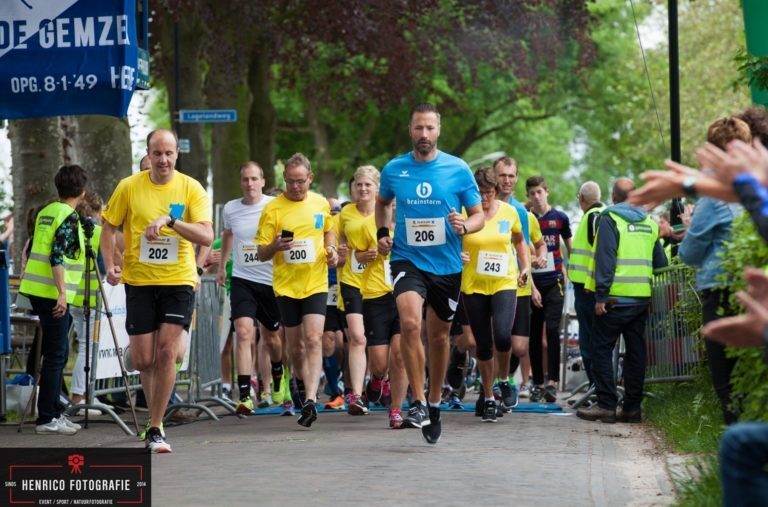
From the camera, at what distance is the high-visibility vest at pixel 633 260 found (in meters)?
12.3

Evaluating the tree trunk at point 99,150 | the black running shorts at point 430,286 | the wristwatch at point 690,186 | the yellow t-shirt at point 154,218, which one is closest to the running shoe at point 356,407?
the black running shorts at point 430,286

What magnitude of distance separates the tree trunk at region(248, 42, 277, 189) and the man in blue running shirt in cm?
1720

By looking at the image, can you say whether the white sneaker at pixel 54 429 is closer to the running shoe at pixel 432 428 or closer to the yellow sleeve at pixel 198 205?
the yellow sleeve at pixel 198 205

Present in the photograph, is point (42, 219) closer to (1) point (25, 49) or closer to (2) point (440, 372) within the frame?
(1) point (25, 49)

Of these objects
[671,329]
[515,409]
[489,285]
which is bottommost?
[515,409]

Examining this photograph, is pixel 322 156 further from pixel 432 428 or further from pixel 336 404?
pixel 432 428

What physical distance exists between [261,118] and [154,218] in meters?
18.2

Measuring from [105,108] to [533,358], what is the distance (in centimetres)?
661

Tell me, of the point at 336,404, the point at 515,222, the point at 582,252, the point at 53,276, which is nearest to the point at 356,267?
the point at 336,404

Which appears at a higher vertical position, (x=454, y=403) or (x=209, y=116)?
(x=209, y=116)

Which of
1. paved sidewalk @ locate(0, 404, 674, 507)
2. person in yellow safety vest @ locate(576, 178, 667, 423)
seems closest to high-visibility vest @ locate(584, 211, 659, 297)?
person in yellow safety vest @ locate(576, 178, 667, 423)

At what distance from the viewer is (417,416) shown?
10711 mm

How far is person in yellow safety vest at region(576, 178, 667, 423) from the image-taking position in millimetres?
12281

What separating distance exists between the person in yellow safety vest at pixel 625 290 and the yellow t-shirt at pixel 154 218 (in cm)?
368
